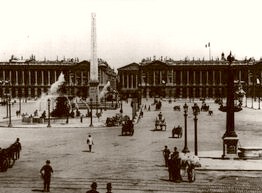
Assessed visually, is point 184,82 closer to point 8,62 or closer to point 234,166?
point 8,62

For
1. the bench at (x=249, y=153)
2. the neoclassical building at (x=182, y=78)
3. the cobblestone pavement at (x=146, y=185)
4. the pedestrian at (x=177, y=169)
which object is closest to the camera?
the cobblestone pavement at (x=146, y=185)

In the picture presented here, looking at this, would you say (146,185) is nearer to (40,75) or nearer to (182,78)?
(182,78)

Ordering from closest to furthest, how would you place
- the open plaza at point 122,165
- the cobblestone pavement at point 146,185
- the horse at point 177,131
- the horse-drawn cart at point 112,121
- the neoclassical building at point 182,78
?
the cobblestone pavement at point 146,185
the open plaza at point 122,165
the horse at point 177,131
the horse-drawn cart at point 112,121
the neoclassical building at point 182,78

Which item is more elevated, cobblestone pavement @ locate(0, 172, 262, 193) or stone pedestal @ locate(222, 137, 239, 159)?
stone pedestal @ locate(222, 137, 239, 159)

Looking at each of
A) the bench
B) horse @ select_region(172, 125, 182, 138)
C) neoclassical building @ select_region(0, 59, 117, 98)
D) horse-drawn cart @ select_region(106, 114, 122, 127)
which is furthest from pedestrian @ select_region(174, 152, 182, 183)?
neoclassical building @ select_region(0, 59, 117, 98)

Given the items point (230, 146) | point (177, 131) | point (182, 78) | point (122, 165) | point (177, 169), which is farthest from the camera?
point (182, 78)

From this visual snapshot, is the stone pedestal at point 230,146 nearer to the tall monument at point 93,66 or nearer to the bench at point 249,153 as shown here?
the bench at point 249,153

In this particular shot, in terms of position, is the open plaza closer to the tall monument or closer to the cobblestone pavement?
the cobblestone pavement

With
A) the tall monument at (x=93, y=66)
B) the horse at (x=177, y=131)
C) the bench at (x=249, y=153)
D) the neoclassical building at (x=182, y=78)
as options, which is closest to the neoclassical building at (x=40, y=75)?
the neoclassical building at (x=182, y=78)

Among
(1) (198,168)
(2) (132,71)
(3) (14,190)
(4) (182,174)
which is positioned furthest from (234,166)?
(2) (132,71)

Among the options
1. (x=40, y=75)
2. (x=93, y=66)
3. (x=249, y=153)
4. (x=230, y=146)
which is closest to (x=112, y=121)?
(x=230, y=146)

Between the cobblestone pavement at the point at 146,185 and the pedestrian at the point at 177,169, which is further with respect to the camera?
the pedestrian at the point at 177,169

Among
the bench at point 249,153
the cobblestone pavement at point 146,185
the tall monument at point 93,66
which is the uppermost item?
the tall monument at point 93,66
